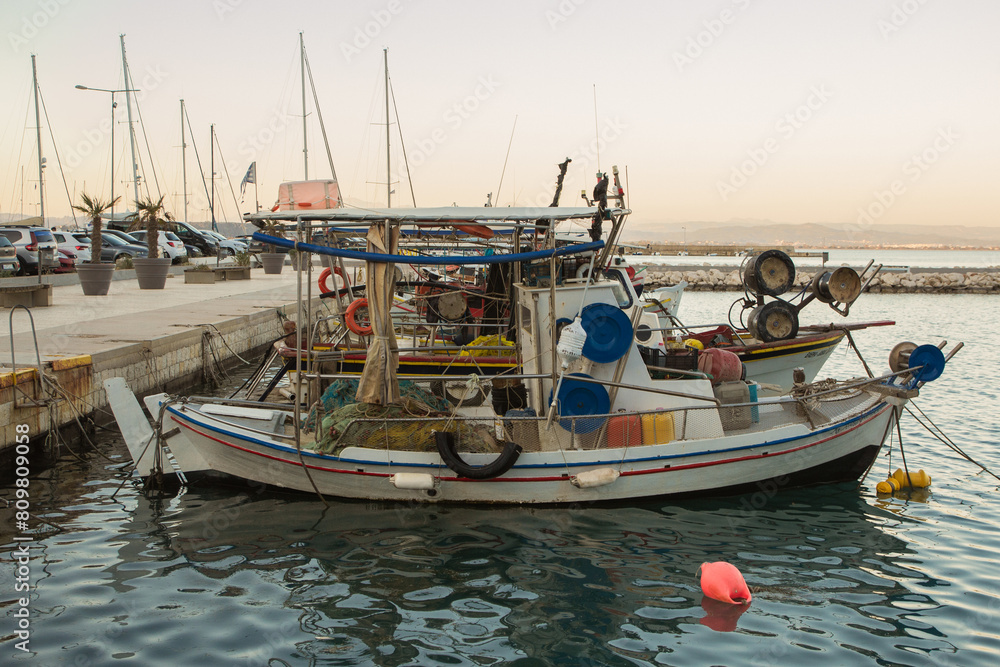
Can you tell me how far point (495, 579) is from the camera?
700 centimetres

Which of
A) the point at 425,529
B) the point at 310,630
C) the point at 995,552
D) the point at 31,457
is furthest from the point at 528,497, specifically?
the point at 31,457

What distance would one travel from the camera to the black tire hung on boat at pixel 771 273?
13.3m

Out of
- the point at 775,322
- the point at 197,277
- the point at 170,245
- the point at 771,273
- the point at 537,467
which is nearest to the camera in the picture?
the point at 537,467

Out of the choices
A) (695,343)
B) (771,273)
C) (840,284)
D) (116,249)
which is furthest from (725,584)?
(116,249)

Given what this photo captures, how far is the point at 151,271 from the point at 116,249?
8656 mm

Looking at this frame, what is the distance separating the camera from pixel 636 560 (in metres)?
7.46

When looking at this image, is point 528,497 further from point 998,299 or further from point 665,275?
point 665,275

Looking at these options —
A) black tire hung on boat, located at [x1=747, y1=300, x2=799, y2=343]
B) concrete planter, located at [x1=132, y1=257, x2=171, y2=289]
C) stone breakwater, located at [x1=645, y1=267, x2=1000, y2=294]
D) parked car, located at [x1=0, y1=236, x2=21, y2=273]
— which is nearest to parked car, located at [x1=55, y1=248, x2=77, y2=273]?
parked car, located at [x1=0, y1=236, x2=21, y2=273]

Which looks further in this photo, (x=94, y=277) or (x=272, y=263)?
(x=272, y=263)

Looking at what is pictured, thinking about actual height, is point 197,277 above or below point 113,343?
above

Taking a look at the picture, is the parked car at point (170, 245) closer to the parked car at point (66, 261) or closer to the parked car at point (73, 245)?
the parked car at point (73, 245)

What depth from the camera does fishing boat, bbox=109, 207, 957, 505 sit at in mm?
8164

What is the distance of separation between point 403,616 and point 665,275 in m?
51.2

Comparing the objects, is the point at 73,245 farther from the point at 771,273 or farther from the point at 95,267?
the point at 771,273
